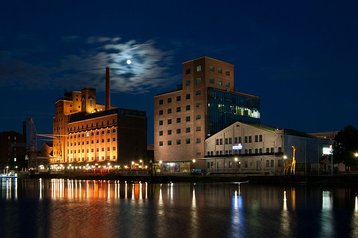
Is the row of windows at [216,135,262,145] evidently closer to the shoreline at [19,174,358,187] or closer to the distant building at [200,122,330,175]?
the distant building at [200,122,330,175]

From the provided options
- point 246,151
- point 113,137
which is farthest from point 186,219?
point 113,137

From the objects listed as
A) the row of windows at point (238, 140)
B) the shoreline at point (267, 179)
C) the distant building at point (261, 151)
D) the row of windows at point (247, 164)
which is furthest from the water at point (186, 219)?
the row of windows at point (238, 140)

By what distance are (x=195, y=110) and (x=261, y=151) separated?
25.2 meters

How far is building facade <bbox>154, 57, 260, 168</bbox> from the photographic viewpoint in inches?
4811

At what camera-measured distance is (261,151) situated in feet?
344

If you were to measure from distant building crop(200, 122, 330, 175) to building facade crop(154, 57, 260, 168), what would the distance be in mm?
6753

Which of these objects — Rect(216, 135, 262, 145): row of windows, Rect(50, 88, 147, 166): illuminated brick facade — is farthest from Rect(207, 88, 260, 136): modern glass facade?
Rect(50, 88, 147, 166): illuminated brick facade

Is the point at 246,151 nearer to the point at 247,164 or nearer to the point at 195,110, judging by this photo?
the point at 247,164

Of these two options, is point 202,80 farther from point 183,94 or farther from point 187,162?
point 187,162

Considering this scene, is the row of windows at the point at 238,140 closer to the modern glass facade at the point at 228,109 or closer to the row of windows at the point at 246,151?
the row of windows at the point at 246,151

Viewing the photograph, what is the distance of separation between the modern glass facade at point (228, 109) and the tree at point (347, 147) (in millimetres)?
35916

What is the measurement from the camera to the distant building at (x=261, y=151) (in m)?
101

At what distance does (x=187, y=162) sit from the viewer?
406 feet

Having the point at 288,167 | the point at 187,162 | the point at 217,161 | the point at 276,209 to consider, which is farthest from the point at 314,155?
the point at 276,209
